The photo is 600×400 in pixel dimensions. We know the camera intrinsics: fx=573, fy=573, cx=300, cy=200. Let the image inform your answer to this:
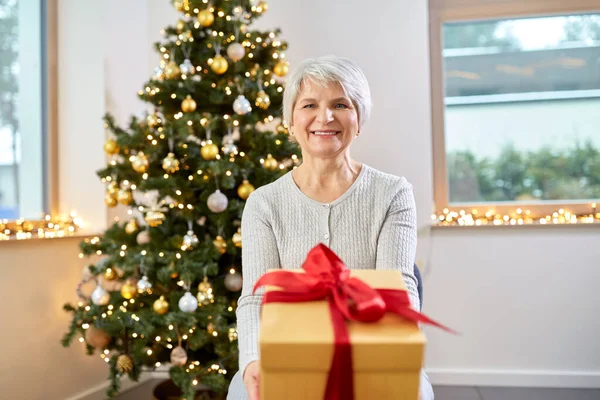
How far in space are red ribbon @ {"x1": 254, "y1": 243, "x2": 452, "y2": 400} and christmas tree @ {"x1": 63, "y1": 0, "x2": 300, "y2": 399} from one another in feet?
4.47

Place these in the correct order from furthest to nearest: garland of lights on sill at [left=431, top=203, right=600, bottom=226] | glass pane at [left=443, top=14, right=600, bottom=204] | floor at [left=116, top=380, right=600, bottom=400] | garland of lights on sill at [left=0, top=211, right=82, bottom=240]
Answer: glass pane at [left=443, top=14, right=600, bottom=204]
garland of lights on sill at [left=431, top=203, right=600, bottom=226]
floor at [left=116, top=380, right=600, bottom=400]
garland of lights on sill at [left=0, top=211, right=82, bottom=240]

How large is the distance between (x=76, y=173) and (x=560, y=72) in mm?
2740

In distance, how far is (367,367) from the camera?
712mm

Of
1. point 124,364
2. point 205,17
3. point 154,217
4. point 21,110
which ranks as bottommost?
point 124,364

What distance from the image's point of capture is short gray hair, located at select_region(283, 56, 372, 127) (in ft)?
3.90

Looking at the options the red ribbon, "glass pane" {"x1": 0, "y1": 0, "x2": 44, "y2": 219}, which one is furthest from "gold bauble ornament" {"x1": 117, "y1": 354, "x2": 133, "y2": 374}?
the red ribbon

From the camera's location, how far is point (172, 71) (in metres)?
2.33

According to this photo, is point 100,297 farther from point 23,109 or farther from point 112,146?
point 23,109

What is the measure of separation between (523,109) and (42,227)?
2.68 meters

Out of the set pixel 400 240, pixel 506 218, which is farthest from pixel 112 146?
pixel 506 218

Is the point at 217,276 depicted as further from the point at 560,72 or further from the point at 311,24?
the point at 560,72

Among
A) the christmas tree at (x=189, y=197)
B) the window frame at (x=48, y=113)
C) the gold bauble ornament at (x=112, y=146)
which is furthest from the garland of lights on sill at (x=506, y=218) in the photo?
the window frame at (x=48, y=113)

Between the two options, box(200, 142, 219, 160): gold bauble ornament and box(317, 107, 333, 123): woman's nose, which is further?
box(200, 142, 219, 160): gold bauble ornament

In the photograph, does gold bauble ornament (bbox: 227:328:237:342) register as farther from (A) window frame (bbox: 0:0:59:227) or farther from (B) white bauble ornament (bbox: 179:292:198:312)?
(A) window frame (bbox: 0:0:59:227)
